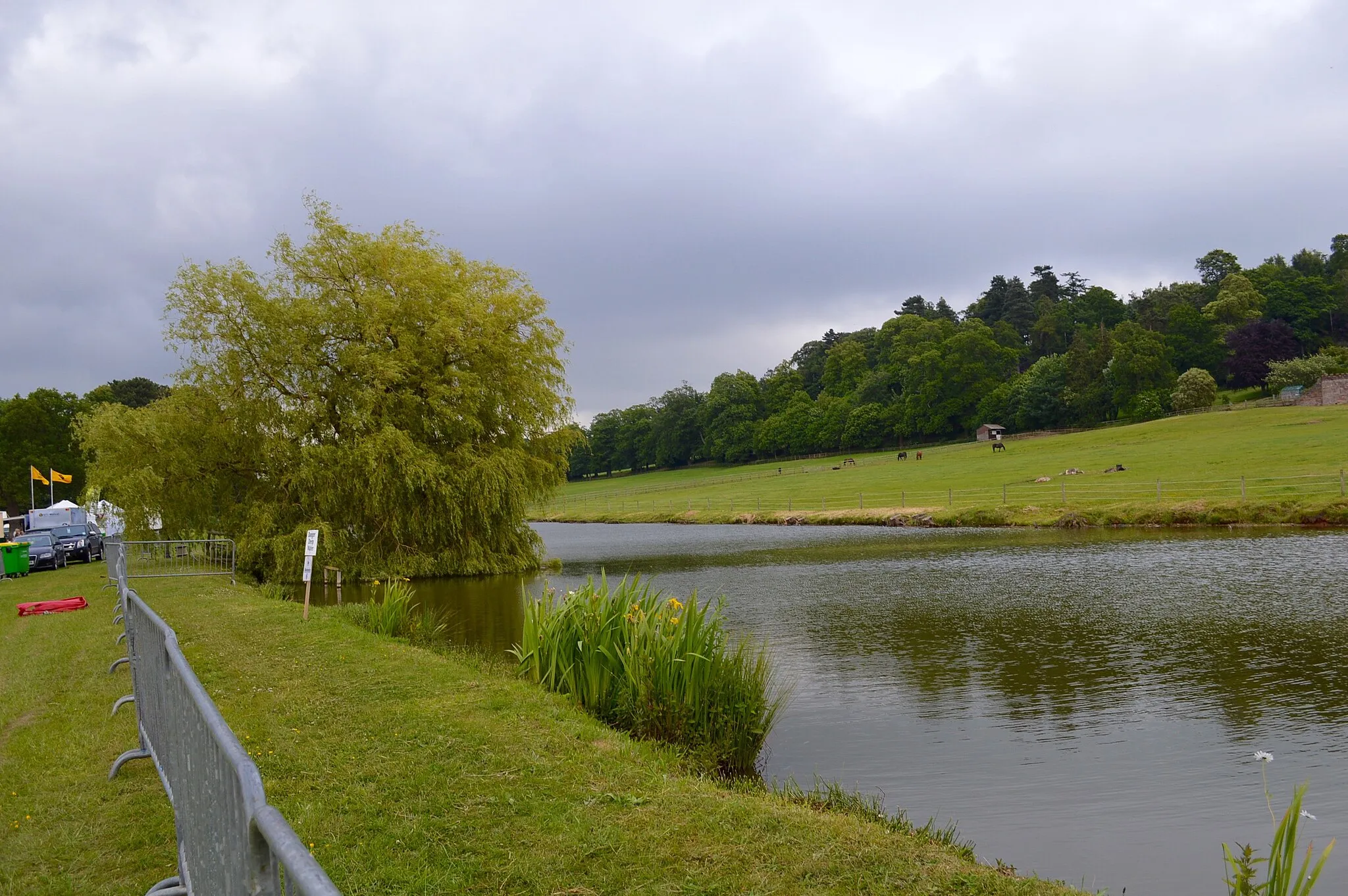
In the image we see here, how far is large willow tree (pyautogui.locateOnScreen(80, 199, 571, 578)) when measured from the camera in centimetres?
2703

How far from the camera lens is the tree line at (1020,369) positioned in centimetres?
9831

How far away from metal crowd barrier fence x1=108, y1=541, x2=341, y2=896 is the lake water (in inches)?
212

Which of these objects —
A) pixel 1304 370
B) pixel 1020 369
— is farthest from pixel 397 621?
pixel 1020 369

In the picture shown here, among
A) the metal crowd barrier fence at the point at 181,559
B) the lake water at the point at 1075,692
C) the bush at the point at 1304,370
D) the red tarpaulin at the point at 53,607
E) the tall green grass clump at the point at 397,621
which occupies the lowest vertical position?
the lake water at the point at 1075,692

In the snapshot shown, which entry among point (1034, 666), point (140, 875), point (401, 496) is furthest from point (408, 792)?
point (401, 496)

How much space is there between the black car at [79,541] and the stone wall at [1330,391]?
8673 cm

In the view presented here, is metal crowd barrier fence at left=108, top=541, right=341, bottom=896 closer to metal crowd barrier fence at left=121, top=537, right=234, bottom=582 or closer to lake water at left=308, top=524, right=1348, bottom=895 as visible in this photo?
lake water at left=308, top=524, right=1348, bottom=895

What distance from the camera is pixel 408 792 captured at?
633 cm

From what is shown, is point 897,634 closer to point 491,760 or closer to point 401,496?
point 491,760

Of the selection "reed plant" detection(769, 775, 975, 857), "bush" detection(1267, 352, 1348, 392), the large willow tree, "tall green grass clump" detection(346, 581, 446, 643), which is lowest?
"reed plant" detection(769, 775, 975, 857)

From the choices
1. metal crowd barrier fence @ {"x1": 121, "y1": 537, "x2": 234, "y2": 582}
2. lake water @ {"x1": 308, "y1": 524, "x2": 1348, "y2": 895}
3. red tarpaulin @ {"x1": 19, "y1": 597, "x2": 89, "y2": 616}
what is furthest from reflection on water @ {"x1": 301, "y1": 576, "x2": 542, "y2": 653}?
red tarpaulin @ {"x1": 19, "y1": 597, "x2": 89, "y2": 616}

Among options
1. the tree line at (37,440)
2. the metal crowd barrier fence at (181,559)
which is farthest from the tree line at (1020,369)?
the metal crowd barrier fence at (181,559)

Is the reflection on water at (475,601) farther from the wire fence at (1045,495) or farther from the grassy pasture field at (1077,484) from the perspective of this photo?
the wire fence at (1045,495)

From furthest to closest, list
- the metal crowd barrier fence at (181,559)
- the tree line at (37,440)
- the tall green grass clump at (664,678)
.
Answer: the tree line at (37,440) < the metal crowd barrier fence at (181,559) < the tall green grass clump at (664,678)
